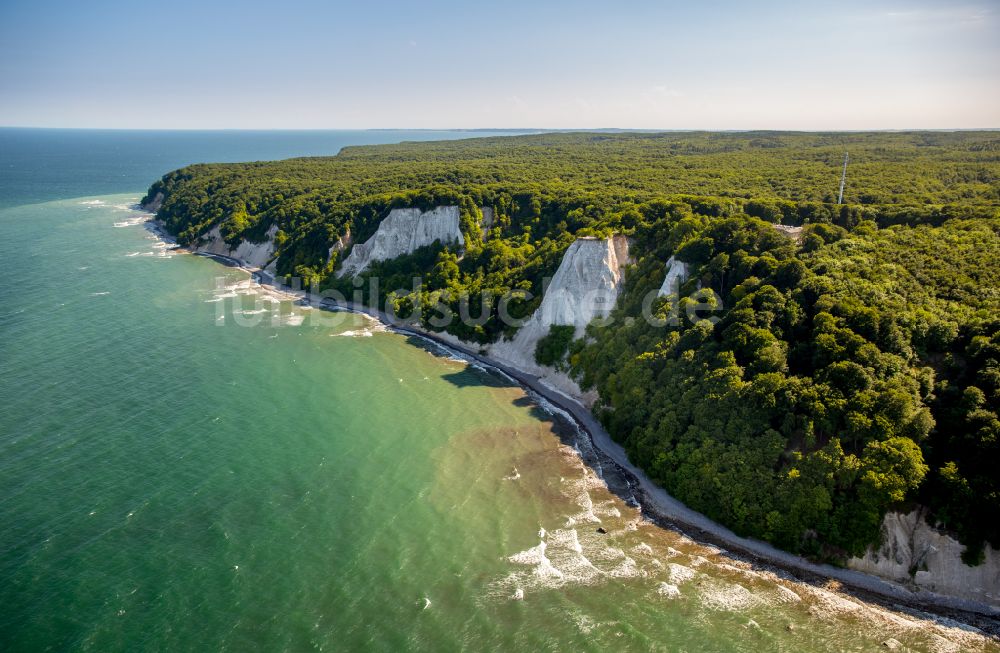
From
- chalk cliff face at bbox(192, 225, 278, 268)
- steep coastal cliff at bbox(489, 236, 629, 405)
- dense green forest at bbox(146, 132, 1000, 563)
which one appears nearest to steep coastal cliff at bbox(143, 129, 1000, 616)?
dense green forest at bbox(146, 132, 1000, 563)

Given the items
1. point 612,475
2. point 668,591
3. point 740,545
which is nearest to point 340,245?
point 612,475

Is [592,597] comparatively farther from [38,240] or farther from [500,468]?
[38,240]

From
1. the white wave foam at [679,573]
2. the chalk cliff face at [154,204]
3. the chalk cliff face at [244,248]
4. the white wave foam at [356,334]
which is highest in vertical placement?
the chalk cliff face at [154,204]

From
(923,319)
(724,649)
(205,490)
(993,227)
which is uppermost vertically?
(993,227)

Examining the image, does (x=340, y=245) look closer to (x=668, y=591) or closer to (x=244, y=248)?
(x=244, y=248)

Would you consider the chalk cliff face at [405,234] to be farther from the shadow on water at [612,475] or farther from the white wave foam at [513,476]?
the white wave foam at [513,476]

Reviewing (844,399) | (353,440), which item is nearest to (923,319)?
(844,399)

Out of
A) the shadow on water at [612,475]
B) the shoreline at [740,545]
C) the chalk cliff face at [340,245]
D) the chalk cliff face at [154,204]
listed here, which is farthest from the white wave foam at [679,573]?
the chalk cliff face at [154,204]
